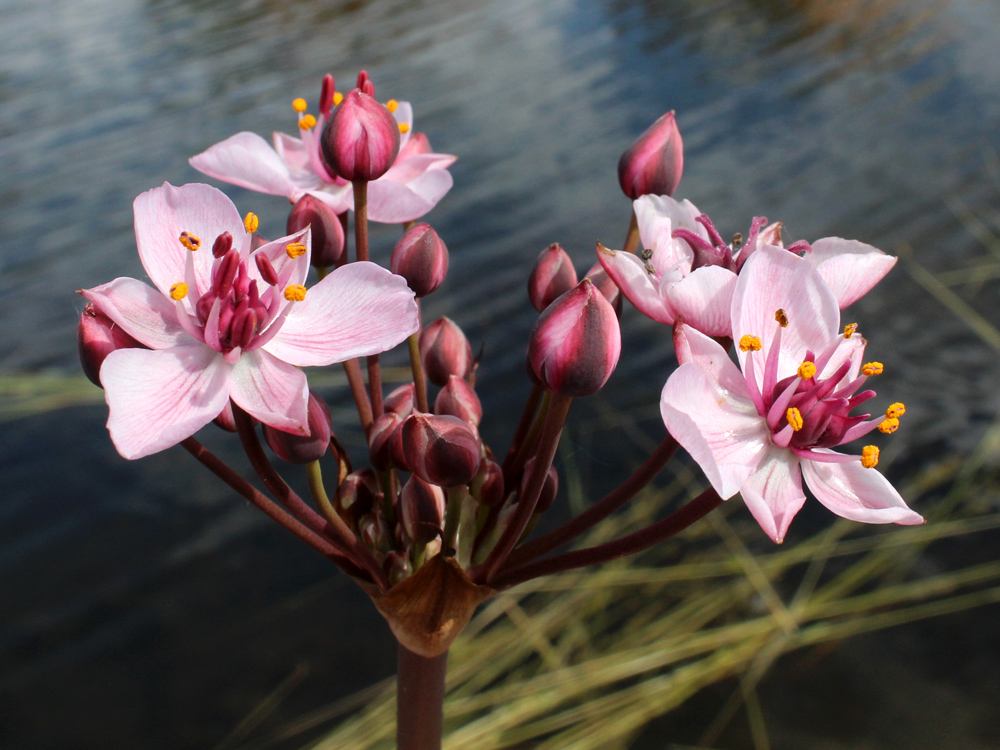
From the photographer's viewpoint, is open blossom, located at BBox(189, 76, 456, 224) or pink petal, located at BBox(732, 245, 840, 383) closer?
pink petal, located at BBox(732, 245, 840, 383)

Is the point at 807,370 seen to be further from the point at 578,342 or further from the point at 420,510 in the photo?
the point at 420,510

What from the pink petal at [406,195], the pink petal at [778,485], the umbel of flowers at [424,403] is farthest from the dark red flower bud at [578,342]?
the pink petal at [406,195]

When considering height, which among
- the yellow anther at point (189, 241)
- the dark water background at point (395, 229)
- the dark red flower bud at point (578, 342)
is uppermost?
the yellow anther at point (189, 241)

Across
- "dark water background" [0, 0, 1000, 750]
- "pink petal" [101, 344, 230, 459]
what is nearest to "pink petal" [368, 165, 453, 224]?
"pink petal" [101, 344, 230, 459]

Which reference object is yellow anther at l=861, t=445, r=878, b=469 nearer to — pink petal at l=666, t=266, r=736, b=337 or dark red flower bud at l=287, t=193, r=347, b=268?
pink petal at l=666, t=266, r=736, b=337

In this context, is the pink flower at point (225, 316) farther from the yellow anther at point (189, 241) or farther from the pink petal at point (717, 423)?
the pink petal at point (717, 423)

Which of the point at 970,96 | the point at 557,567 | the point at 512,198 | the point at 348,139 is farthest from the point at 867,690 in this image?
the point at 970,96

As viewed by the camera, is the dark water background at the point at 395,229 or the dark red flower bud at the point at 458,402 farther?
the dark water background at the point at 395,229

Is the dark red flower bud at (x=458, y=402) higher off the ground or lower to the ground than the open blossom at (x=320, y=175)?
lower
